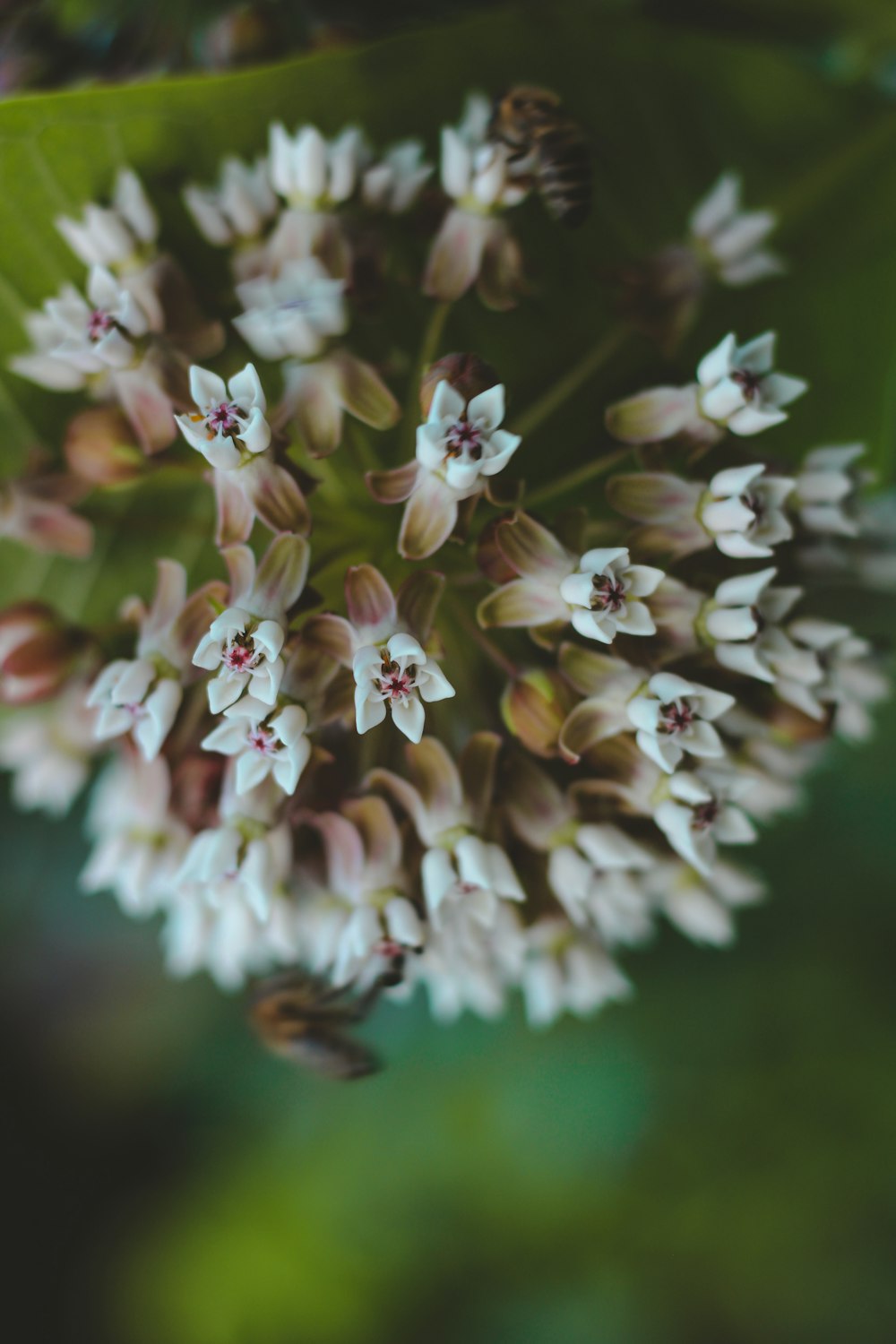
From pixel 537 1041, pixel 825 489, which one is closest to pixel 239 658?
pixel 825 489

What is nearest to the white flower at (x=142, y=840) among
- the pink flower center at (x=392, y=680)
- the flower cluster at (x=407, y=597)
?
the flower cluster at (x=407, y=597)

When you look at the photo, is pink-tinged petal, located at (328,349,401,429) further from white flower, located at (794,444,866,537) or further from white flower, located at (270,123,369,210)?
white flower, located at (794,444,866,537)

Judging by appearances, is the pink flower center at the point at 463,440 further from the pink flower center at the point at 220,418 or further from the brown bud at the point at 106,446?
the brown bud at the point at 106,446

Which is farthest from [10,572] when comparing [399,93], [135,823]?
[399,93]

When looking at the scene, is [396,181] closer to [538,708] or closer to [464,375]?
[464,375]

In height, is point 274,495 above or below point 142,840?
above

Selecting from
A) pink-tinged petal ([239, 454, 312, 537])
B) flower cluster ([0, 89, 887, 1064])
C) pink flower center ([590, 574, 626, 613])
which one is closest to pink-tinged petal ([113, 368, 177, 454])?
flower cluster ([0, 89, 887, 1064])
